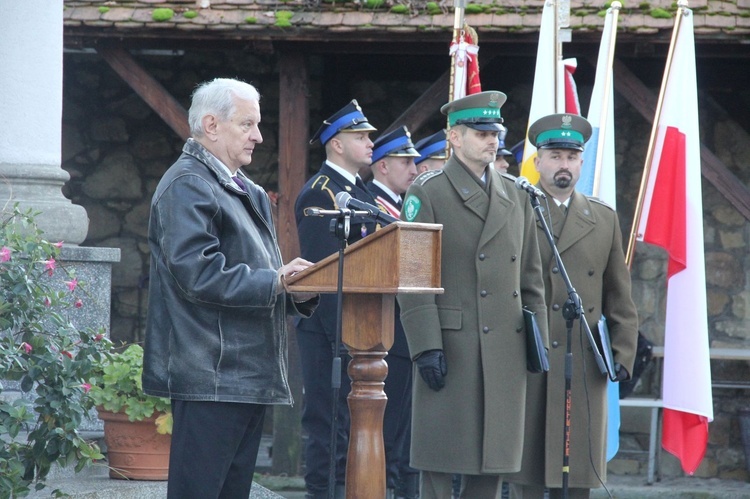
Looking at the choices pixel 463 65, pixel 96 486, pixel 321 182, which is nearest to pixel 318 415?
pixel 321 182

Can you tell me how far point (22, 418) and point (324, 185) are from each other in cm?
230

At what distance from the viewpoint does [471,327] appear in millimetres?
4383

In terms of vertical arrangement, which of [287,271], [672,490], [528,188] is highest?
[528,188]

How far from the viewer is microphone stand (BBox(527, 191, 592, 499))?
175 inches

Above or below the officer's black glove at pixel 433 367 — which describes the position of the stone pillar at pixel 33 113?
above

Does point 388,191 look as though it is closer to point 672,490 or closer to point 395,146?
point 395,146

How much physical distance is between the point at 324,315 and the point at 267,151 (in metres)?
3.60

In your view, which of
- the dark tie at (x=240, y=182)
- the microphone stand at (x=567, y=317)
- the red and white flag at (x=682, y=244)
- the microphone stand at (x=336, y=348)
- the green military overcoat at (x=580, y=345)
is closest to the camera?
the microphone stand at (x=336, y=348)

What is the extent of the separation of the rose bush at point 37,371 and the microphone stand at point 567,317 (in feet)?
5.58

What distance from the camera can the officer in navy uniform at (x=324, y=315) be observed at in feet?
18.1

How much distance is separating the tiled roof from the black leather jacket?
4.07 metres

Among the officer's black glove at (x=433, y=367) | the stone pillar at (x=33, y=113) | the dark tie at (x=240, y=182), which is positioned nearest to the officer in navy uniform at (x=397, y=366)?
the officer's black glove at (x=433, y=367)

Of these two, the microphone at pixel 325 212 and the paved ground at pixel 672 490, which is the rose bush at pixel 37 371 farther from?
the paved ground at pixel 672 490

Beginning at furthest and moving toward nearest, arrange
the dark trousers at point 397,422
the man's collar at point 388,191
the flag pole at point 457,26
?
the man's collar at point 388,191 < the flag pole at point 457,26 < the dark trousers at point 397,422
